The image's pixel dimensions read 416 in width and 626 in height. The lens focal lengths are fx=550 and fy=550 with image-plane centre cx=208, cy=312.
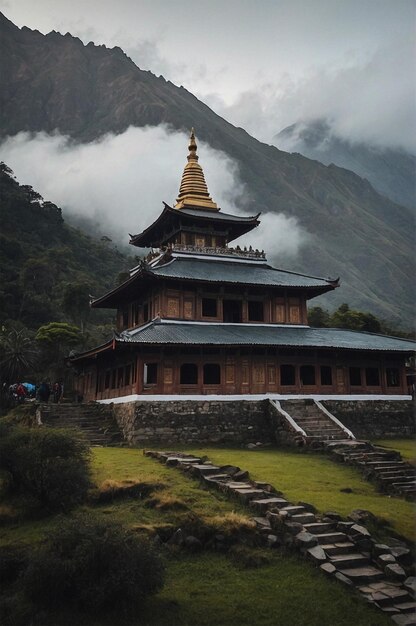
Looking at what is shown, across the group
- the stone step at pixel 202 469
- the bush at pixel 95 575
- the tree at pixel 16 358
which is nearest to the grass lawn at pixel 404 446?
the stone step at pixel 202 469

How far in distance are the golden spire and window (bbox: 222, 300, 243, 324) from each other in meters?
9.38

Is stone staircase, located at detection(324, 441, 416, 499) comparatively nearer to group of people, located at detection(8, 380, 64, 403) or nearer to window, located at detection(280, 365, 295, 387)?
window, located at detection(280, 365, 295, 387)

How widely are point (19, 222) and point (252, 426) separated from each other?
7910 centimetres

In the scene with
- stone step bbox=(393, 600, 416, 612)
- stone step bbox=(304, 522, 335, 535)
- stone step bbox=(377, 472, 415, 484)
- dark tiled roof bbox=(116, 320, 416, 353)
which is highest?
dark tiled roof bbox=(116, 320, 416, 353)

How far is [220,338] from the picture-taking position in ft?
93.2

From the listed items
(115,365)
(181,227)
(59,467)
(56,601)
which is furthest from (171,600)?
(181,227)

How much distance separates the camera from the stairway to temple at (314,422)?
24375 mm

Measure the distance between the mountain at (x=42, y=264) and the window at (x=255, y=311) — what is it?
35.2 metres

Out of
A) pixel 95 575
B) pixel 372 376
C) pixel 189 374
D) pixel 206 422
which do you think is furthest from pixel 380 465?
pixel 372 376

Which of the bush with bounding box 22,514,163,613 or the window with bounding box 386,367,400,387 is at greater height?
the window with bounding box 386,367,400,387

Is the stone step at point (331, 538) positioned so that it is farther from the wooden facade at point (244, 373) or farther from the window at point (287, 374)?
the window at point (287, 374)

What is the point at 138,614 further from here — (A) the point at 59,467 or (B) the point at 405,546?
(B) the point at 405,546

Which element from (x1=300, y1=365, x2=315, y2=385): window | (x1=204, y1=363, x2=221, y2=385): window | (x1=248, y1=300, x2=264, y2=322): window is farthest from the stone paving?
(x1=248, y1=300, x2=264, y2=322): window

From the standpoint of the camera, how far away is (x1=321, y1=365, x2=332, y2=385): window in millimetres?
31531
